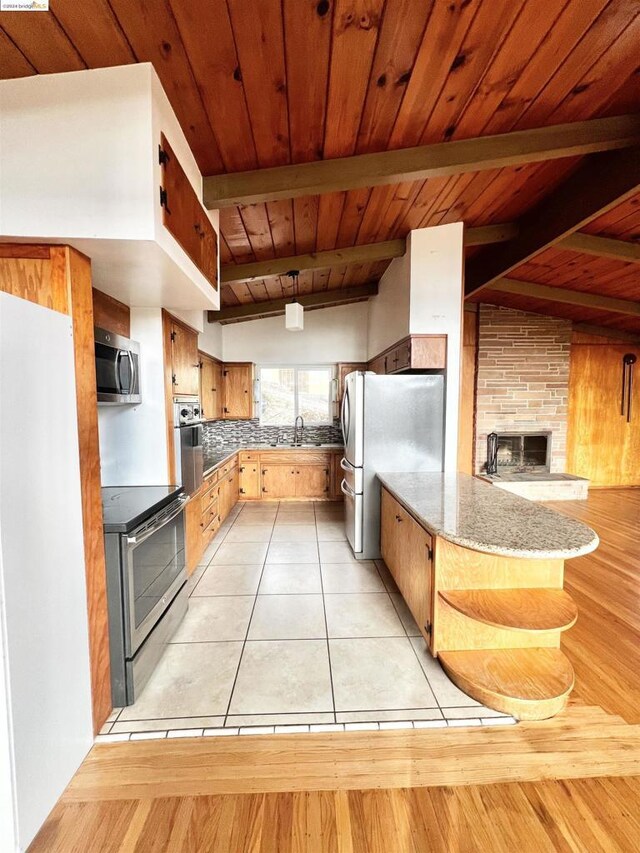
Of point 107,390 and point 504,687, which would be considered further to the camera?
point 107,390

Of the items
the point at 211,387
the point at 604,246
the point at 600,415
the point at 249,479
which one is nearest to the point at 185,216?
the point at 211,387

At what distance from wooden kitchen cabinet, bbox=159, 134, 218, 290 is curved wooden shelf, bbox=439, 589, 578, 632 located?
2.07 metres

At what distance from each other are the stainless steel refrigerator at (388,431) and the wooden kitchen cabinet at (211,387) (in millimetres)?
1887

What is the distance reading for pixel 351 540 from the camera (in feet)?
11.3

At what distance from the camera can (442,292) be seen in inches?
125

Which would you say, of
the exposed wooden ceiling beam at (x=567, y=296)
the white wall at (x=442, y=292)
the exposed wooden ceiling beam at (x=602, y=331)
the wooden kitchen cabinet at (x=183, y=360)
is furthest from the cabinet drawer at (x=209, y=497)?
the exposed wooden ceiling beam at (x=602, y=331)

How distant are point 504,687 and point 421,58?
8.66 feet

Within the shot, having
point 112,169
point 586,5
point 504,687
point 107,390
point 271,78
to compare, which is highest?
point 586,5

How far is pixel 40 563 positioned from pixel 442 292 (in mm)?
3159

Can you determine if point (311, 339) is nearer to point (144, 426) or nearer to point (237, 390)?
point (237, 390)

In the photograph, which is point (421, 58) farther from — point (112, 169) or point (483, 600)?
point (483, 600)

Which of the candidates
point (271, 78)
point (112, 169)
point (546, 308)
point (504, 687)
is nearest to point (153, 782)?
point (504, 687)

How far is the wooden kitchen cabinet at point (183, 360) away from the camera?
8.64 feet

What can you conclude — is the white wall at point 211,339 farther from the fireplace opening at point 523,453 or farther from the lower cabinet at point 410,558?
the fireplace opening at point 523,453
